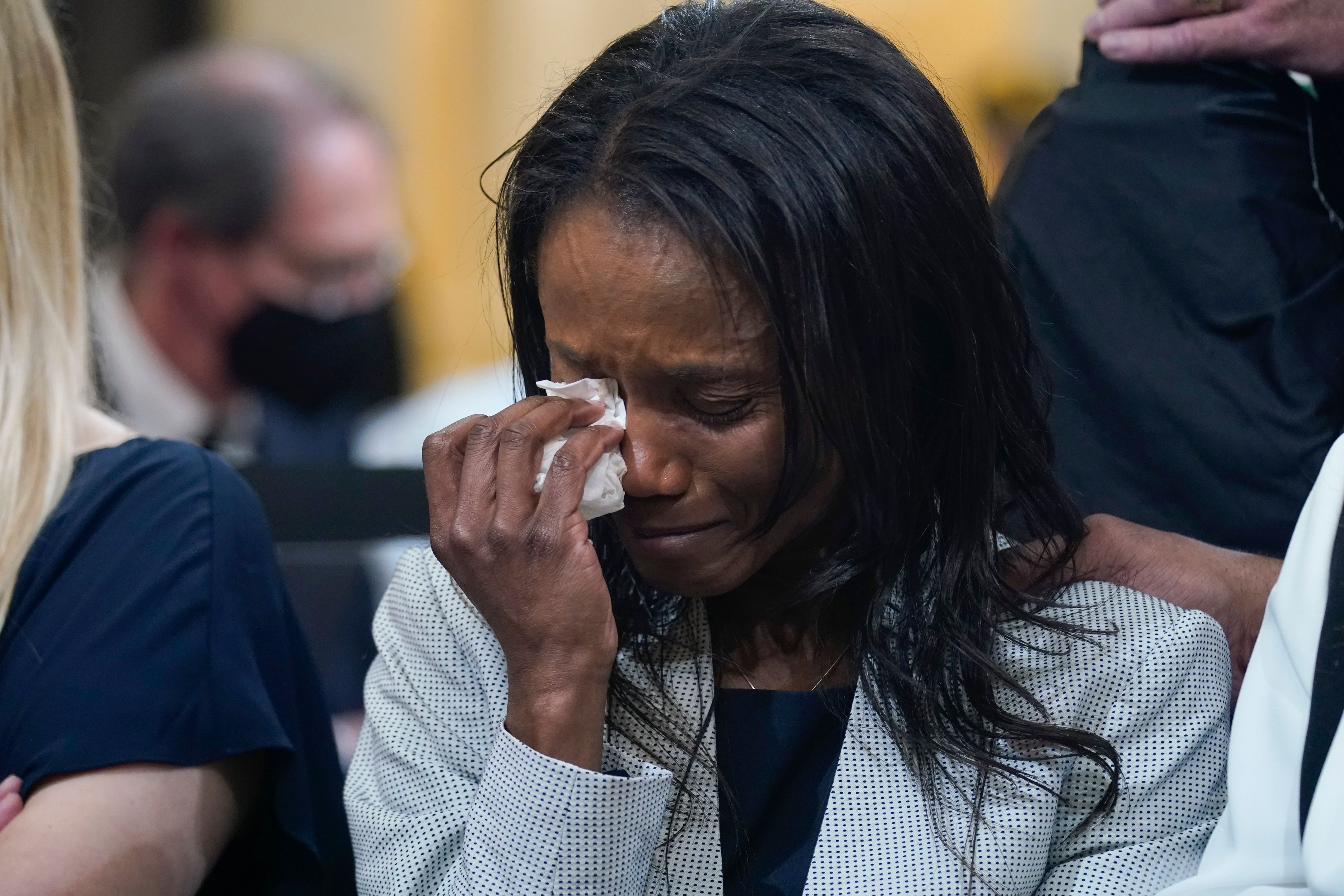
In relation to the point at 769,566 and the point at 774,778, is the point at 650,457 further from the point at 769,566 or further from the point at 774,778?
the point at 774,778

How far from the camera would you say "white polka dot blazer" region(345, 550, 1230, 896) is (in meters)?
1.19

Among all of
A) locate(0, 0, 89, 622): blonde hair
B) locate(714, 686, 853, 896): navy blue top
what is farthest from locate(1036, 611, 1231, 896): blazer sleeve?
locate(0, 0, 89, 622): blonde hair

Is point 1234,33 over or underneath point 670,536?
over

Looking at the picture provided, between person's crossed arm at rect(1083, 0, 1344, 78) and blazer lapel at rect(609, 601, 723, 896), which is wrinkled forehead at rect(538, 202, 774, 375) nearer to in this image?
blazer lapel at rect(609, 601, 723, 896)

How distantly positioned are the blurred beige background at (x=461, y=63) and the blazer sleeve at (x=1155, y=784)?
1764 mm

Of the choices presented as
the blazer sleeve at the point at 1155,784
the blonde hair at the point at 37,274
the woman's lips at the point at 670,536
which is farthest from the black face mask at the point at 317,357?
the blazer sleeve at the point at 1155,784

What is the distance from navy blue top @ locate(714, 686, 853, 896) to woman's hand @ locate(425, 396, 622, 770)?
187 millimetres

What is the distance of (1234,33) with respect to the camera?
169cm

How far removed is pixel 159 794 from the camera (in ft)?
4.63

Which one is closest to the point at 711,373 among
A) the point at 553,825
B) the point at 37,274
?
the point at 553,825

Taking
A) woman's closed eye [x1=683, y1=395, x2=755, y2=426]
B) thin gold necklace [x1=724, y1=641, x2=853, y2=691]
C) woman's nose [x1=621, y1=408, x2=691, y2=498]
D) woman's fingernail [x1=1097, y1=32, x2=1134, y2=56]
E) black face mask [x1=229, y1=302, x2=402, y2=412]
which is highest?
woman's fingernail [x1=1097, y1=32, x2=1134, y2=56]

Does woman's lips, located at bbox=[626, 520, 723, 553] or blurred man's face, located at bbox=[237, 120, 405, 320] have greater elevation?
woman's lips, located at bbox=[626, 520, 723, 553]

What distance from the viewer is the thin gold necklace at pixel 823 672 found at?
4.55ft

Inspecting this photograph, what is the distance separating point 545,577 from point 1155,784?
0.59 m
